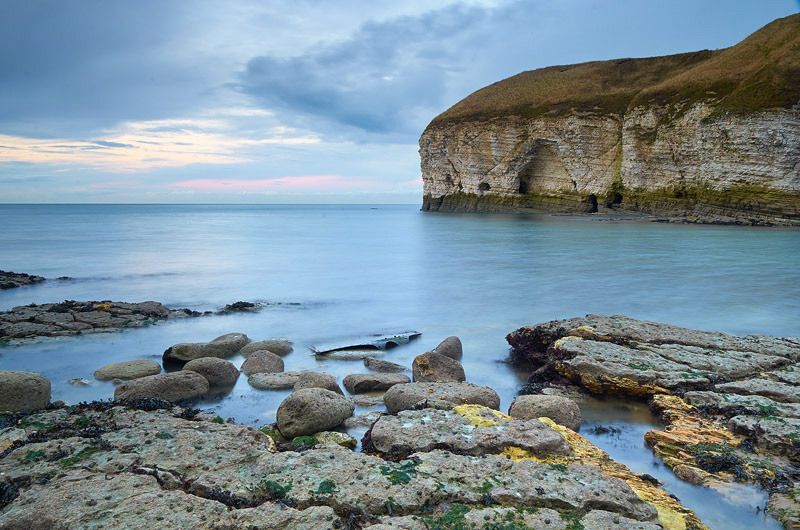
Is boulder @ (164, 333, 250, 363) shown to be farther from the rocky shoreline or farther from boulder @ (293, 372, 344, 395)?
boulder @ (293, 372, 344, 395)

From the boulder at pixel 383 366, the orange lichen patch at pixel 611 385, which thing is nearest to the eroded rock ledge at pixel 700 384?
the orange lichen patch at pixel 611 385

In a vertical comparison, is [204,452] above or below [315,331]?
above

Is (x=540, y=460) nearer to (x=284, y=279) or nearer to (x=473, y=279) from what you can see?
(x=473, y=279)

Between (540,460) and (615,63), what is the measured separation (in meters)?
66.7

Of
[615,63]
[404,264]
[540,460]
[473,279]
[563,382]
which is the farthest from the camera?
[615,63]

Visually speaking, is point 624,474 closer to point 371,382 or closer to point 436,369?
point 436,369

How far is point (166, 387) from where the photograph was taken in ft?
18.2

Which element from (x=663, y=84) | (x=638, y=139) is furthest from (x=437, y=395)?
(x=663, y=84)

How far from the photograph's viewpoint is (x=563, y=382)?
19.3ft

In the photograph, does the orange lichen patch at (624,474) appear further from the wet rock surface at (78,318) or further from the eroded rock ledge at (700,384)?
the wet rock surface at (78,318)

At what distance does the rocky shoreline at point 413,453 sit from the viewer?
113 inches

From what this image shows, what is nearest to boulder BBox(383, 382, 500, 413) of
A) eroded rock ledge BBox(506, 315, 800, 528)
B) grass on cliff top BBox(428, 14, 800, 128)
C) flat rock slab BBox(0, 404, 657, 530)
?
eroded rock ledge BBox(506, 315, 800, 528)

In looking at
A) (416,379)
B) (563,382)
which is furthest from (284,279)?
(563,382)

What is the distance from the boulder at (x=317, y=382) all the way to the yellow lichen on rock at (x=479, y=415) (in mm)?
1778
